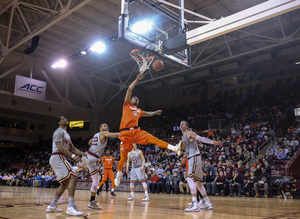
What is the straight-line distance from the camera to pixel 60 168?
196 inches

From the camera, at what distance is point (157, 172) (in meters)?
14.9

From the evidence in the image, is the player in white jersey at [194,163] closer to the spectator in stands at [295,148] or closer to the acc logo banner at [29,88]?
the spectator in stands at [295,148]

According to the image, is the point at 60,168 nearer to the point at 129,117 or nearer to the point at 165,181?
the point at 129,117

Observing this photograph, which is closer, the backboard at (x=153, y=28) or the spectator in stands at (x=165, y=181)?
the backboard at (x=153, y=28)

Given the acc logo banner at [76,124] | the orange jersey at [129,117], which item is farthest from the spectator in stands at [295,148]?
the acc logo banner at [76,124]

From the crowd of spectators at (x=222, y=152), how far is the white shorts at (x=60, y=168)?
3.65 meters

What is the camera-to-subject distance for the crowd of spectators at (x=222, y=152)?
11727 millimetres

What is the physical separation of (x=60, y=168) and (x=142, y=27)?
13.7ft

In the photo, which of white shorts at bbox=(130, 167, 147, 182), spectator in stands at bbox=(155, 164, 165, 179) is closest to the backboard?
white shorts at bbox=(130, 167, 147, 182)

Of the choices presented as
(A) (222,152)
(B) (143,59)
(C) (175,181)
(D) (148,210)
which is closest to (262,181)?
(C) (175,181)

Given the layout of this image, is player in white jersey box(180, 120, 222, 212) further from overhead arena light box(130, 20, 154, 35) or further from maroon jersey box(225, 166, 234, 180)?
maroon jersey box(225, 166, 234, 180)

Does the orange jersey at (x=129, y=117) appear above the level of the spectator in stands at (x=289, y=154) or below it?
above

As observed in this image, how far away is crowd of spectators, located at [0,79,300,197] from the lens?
11727 millimetres

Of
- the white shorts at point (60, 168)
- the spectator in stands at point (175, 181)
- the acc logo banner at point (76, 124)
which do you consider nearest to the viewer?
the white shorts at point (60, 168)
